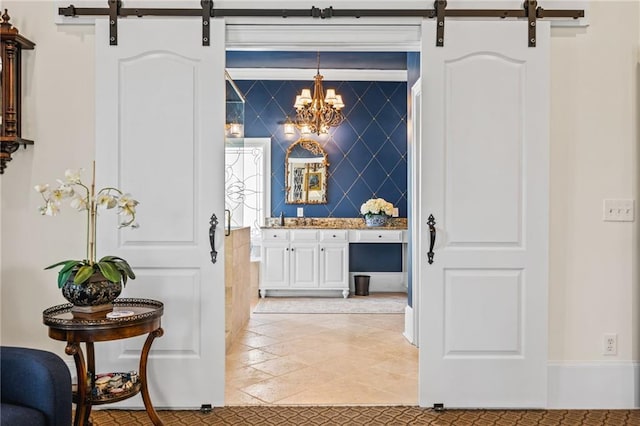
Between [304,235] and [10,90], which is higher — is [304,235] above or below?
below

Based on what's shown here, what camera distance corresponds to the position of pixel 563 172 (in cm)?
325

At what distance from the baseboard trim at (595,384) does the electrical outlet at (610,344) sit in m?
0.08

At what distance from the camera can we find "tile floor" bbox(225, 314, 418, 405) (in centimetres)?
344

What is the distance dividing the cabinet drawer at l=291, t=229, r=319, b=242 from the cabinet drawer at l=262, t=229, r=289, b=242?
Answer: 0.09 m

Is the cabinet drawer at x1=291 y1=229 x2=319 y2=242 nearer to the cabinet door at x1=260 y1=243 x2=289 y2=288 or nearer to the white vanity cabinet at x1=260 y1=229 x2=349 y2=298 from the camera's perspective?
the white vanity cabinet at x1=260 y1=229 x2=349 y2=298

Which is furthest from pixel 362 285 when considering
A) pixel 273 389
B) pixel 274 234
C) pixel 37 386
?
pixel 37 386

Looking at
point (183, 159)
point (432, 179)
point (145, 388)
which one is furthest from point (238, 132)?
point (145, 388)

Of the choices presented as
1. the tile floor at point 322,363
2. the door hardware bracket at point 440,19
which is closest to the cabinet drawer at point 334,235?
the tile floor at point 322,363

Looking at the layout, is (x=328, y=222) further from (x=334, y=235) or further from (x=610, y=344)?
(x=610, y=344)

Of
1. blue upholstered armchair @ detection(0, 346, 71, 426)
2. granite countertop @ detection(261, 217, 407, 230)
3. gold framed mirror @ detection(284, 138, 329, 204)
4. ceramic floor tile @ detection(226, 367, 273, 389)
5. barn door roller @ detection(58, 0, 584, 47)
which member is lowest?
ceramic floor tile @ detection(226, 367, 273, 389)

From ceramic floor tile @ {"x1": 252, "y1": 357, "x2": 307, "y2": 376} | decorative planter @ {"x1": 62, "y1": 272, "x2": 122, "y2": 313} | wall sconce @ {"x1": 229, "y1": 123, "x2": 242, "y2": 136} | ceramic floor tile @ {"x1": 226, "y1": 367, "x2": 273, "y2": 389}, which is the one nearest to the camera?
decorative planter @ {"x1": 62, "y1": 272, "x2": 122, "y2": 313}

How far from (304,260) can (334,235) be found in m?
0.50

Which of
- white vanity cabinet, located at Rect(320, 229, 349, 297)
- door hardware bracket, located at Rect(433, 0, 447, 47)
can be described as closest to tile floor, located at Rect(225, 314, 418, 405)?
white vanity cabinet, located at Rect(320, 229, 349, 297)

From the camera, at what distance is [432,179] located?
3160mm
